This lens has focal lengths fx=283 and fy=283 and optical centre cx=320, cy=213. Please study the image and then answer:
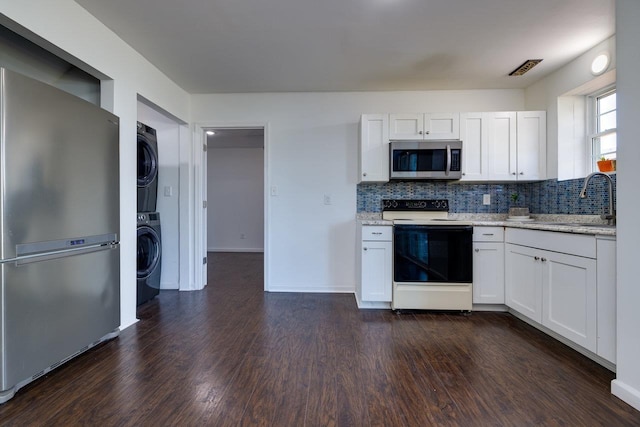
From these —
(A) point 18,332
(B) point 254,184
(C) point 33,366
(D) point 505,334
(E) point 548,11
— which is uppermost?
(E) point 548,11

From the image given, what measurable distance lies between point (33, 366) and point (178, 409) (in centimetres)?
85

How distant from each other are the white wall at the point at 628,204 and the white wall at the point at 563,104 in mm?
1250

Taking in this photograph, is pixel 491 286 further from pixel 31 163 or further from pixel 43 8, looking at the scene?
pixel 43 8

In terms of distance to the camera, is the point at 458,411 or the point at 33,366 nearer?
the point at 458,411

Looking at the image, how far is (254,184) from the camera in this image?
6.43 m

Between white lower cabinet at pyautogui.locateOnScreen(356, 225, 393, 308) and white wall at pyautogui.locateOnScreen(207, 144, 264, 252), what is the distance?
4.07 meters

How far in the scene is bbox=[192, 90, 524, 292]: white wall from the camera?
3.33m

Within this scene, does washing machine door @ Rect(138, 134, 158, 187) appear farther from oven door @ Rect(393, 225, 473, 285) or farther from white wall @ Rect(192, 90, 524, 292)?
oven door @ Rect(393, 225, 473, 285)

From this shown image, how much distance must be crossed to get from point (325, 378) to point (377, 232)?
1.44 m

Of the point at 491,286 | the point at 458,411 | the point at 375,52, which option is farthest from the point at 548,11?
the point at 458,411

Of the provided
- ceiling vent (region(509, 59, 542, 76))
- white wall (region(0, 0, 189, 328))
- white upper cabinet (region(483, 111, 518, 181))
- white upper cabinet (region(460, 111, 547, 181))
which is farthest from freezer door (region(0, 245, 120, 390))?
ceiling vent (region(509, 59, 542, 76))

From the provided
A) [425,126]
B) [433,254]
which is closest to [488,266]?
[433,254]

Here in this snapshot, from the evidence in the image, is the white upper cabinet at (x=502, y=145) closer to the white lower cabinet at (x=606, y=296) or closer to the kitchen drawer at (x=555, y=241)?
the kitchen drawer at (x=555, y=241)

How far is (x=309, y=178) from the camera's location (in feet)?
11.0
